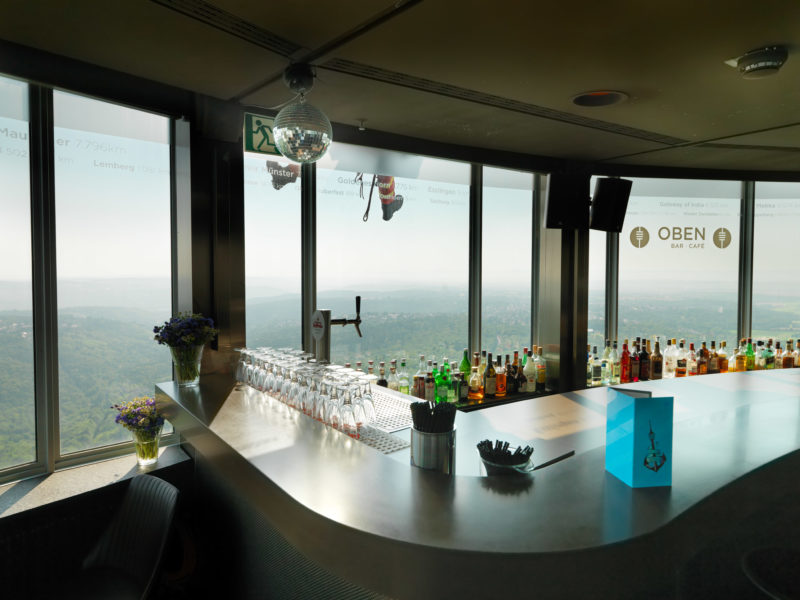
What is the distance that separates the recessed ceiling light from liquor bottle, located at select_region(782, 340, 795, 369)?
3208mm

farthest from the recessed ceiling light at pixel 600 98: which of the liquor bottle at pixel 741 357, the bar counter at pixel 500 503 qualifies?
the liquor bottle at pixel 741 357

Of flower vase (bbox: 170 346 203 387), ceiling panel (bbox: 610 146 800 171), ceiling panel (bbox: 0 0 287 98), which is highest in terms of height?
ceiling panel (bbox: 610 146 800 171)

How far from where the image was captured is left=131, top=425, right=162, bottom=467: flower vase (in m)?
2.50

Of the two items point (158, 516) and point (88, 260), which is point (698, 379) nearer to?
point (158, 516)

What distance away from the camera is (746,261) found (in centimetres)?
465

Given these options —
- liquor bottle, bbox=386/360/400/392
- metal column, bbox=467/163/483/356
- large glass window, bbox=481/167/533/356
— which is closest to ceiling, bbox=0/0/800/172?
metal column, bbox=467/163/483/356

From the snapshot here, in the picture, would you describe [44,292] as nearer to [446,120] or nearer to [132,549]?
[132,549]

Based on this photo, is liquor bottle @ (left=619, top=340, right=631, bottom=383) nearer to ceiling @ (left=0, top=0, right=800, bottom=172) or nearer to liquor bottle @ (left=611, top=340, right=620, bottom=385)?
liquor bottle @ (left=611, top=340, right=620, bottom=385)

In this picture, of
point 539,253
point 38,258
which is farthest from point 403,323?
point 38,258

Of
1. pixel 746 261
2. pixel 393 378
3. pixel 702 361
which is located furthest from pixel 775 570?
pixel 746 261

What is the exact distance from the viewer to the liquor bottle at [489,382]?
384 cm

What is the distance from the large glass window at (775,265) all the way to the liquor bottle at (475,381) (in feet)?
8.89

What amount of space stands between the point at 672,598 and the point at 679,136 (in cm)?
302

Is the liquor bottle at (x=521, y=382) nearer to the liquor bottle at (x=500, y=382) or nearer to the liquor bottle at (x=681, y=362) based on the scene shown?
the liquor bottle at (x=500, y=382)
